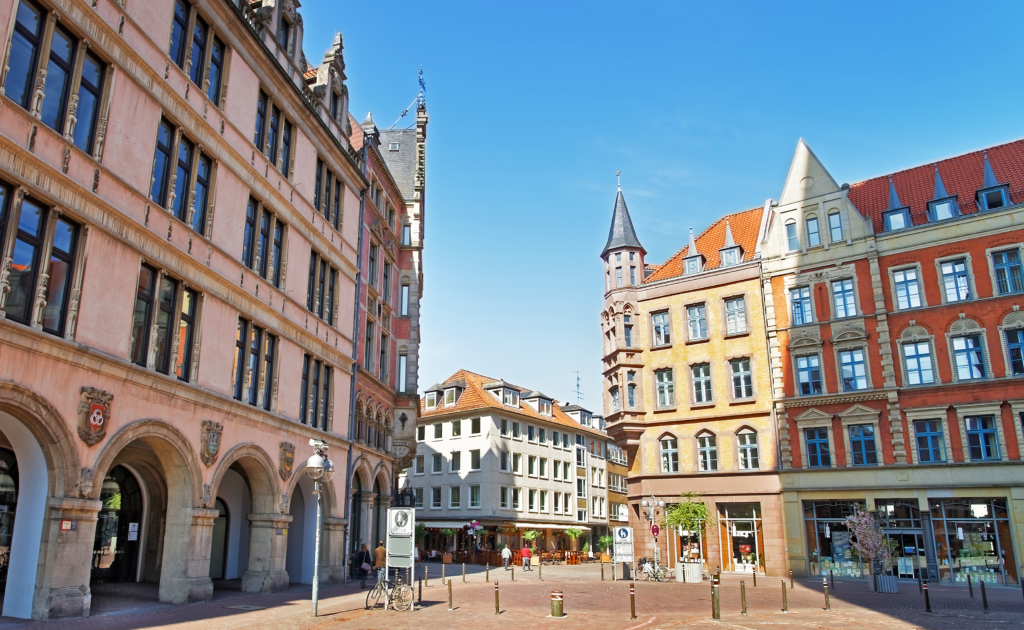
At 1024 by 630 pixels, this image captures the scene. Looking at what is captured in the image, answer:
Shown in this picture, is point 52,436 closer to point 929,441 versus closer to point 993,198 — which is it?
point 929,441

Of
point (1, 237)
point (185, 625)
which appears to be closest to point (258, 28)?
point (1, 237)

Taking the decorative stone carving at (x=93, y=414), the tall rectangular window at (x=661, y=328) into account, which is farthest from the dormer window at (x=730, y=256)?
the decorative stone carving at (x=93, y=414)

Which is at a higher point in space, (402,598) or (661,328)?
(661,328)

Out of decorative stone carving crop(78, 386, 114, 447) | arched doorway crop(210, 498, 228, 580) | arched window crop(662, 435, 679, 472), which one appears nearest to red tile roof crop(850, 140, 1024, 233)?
arched window crop(662, 435, 679, 472)

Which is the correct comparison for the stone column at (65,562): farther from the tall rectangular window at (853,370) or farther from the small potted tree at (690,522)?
the tall rectangular window at (853,370)

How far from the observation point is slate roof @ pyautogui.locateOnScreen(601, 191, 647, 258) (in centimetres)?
4494

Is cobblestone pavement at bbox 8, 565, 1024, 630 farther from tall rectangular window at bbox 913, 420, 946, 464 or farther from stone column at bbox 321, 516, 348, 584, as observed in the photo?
tall rectangular window at bbox 913, 420, 946, 464

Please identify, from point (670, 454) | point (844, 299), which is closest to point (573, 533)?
point (670, 454)

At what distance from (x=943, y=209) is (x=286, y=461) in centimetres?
3226

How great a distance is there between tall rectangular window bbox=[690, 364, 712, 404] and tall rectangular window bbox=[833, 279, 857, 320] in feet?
23.9

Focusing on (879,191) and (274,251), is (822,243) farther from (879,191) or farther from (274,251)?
(274,251)

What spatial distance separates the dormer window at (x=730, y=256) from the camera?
4238 centimetres

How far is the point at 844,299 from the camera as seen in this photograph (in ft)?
125

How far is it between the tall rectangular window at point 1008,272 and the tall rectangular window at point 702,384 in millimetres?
14080
